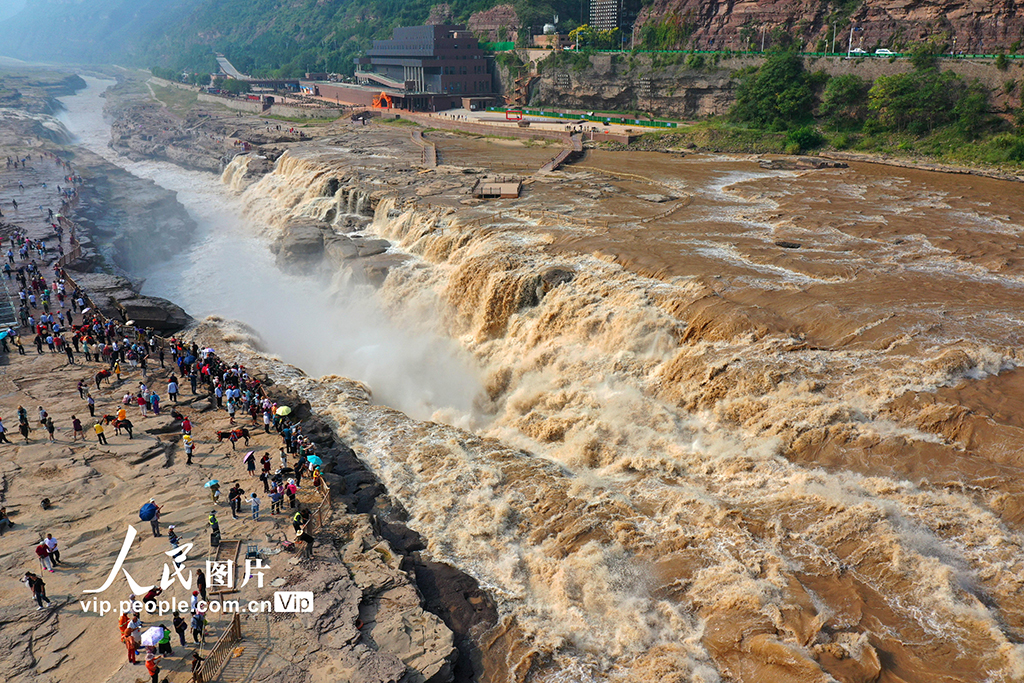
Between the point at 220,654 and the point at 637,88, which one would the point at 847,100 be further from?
the point at 220,654

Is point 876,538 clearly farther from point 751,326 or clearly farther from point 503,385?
A: point 503,385

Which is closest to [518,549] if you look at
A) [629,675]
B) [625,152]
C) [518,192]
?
[629,675]

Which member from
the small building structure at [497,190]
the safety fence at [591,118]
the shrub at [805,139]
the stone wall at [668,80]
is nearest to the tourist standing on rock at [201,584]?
the small building structure at [497,190]

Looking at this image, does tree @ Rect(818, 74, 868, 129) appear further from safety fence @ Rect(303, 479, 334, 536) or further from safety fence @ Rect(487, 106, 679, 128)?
safety fence @ Rect(303, 479, 334, 536)

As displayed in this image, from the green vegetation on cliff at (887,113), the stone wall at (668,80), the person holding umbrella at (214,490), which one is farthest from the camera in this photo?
the stone wall at (668,80)

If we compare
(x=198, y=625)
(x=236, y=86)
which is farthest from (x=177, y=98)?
(x=198, y=625)

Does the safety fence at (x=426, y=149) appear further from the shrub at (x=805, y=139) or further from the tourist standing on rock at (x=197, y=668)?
the tourist standing on rock at (x=197, y=668)
